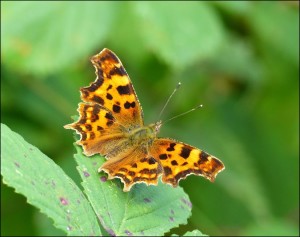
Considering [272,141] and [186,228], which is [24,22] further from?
[272,141]

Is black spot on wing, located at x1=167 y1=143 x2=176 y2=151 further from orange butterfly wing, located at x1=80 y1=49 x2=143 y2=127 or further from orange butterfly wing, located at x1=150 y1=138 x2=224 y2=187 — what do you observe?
orange butterfly wing, located at x1=80 y1=49 x2=143 y2=127

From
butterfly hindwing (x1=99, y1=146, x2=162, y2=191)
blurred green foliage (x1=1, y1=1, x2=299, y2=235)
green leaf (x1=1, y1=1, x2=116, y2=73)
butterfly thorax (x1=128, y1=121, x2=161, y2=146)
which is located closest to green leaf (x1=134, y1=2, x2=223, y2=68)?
blurred green foliage (x1=1, y1=1, x2=299, y2=235)

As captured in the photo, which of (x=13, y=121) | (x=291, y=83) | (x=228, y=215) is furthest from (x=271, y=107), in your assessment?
(x=13, y=121)

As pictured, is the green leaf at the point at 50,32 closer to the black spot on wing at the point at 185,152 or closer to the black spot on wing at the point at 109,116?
the black spot on wing at the point at 109,116

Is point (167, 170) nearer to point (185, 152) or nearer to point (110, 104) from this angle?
point (185, 152)

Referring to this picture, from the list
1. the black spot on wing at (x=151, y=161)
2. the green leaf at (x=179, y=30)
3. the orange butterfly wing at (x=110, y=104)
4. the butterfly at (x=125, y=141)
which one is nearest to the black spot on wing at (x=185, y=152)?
the butterfly at (x=125, y=141)
